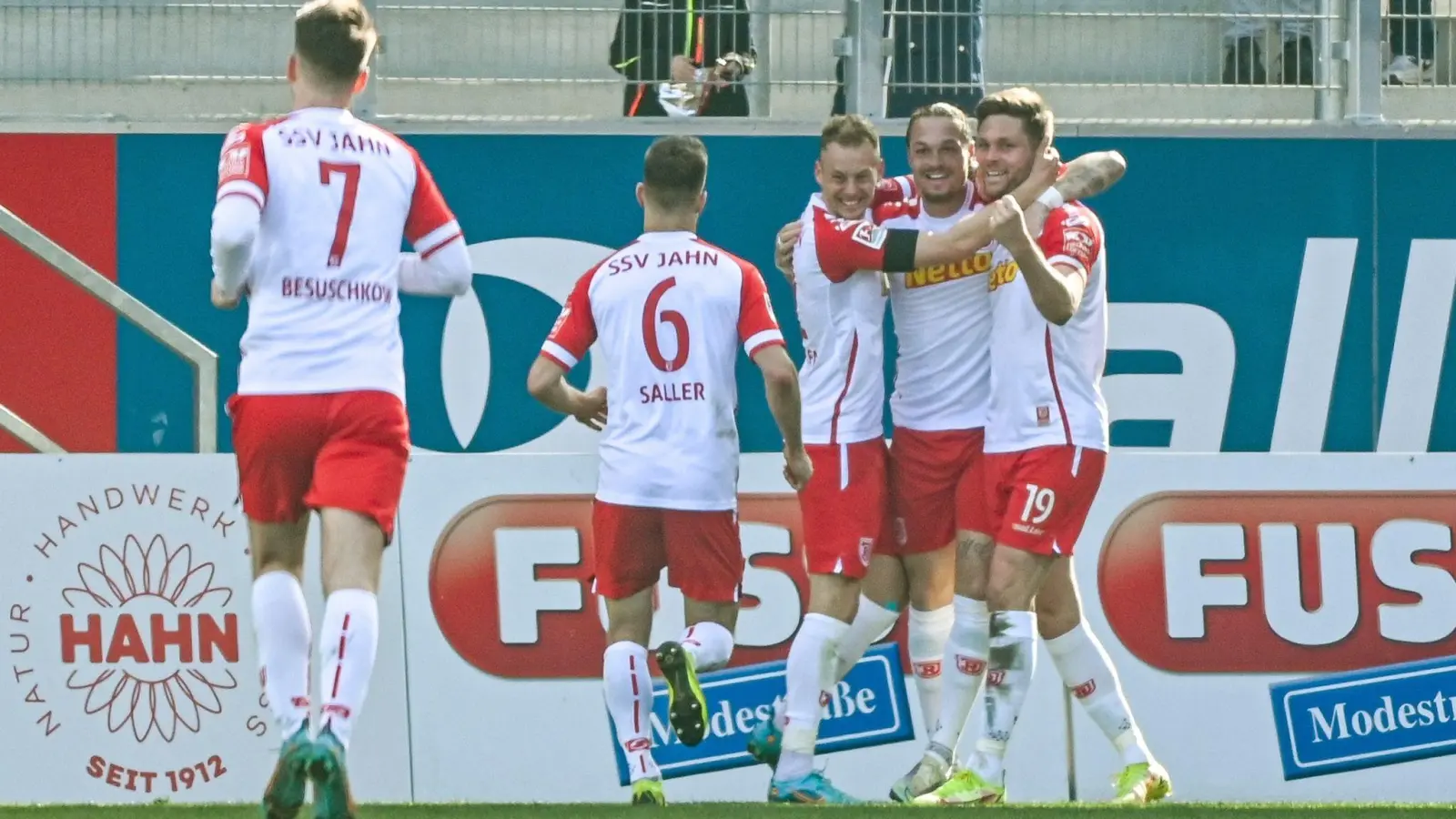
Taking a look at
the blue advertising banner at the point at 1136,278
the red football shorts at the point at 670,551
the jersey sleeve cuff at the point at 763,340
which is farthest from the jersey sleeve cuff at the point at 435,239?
the blue advertising banner at the point at 1136,278

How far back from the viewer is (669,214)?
20.3 feet

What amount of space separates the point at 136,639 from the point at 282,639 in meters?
2.59

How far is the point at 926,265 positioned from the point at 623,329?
A: 0.91 m

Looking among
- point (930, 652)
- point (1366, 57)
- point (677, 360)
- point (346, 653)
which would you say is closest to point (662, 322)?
point (677, 360)

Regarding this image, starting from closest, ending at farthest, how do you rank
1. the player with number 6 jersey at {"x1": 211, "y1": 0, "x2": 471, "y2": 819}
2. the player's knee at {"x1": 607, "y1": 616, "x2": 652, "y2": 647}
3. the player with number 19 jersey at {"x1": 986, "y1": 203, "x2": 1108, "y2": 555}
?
the player with number 6 jersey at {"x1": 211, "y1": 0, "x2": 471, "y2": 819} → the player's knee at {"x1": 607, "y1": 616, "x2": 652, "y2": 647} → the player with number 19 jersey at {"x1": 986, "y1": 203, "x2": 1108, "y2": 555}

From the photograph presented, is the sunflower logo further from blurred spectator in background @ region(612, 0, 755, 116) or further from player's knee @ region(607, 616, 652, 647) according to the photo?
blurred spectator in background @ region(612, 0, 755, 116)

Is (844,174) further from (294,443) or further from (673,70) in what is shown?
(673,70)

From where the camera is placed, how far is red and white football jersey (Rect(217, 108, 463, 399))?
4785mm

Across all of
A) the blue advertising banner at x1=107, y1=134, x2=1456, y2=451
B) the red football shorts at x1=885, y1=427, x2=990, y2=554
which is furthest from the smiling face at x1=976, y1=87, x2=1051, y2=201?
the blue advertising banner at x1=107, y1=134, x2=1456, y2=451

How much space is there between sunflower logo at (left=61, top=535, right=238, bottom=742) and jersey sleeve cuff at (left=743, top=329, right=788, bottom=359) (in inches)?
87.6

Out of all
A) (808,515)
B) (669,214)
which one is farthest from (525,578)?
(669,214)

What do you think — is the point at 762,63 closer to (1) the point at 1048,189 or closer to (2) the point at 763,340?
(1) the point at 1048,189

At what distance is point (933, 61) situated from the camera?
966 cm

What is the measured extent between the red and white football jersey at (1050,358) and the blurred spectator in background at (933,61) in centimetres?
321
